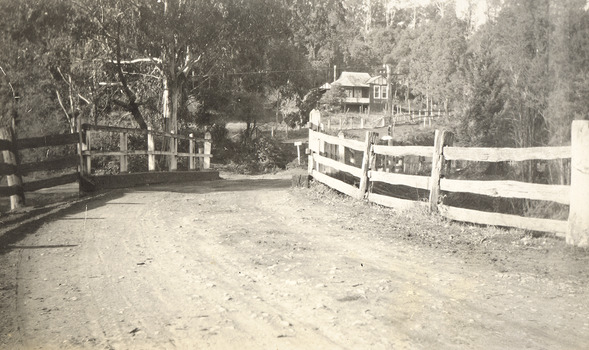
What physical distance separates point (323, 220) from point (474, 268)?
3442 mm

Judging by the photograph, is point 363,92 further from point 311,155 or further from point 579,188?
point 579,188

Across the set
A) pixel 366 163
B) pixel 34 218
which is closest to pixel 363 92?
pixel 366 163

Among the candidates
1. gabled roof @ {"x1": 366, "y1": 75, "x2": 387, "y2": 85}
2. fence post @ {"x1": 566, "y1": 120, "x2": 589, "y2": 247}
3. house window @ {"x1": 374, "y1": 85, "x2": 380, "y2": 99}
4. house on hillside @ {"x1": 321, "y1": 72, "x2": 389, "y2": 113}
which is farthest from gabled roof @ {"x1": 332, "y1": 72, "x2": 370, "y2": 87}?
fence post @ {"x1": 566, "y1": 120, "x2": 589, "y2": 247}

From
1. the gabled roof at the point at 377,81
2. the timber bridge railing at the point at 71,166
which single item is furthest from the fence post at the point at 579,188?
the gabled roof at the point at 377,81

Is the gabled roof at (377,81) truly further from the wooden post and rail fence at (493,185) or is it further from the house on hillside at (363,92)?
the wooden post and rail fence at (493,185)

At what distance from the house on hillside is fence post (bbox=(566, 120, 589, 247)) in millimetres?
75836

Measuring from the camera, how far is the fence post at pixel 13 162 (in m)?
9.88

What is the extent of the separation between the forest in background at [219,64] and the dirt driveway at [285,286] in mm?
11124

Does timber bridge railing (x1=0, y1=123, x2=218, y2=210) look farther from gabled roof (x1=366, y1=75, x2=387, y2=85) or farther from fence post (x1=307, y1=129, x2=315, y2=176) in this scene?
gabled roof (x1=366, y1=75, x2=387, y2=85)

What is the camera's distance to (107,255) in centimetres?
661

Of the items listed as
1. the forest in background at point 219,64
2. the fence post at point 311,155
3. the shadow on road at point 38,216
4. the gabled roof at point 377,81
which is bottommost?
the shadow on road at point 38,216

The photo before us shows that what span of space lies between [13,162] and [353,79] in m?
75.8

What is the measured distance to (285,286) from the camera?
5.29 m

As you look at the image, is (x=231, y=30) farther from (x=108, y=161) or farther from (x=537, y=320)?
(x=537, y=320)
